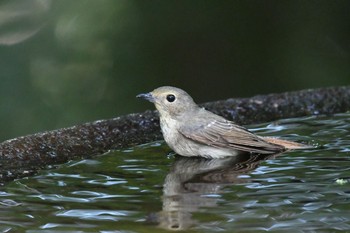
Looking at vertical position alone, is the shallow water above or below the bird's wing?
below

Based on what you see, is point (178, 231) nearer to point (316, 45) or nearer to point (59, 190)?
point (59, 190)

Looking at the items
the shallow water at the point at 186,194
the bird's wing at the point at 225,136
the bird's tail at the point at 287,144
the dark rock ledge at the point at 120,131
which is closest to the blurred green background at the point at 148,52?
the dark rock ledge at the point at 120,131

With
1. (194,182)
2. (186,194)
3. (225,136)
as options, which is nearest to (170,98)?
(225,136)

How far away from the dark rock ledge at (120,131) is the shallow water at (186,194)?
3.9 inches

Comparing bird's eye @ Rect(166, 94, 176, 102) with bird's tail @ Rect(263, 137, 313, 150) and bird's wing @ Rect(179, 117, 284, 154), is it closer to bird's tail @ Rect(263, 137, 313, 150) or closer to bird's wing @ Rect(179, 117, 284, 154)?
bird's wing @ Rect(179, 117, 284, 154)

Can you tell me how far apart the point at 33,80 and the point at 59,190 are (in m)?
4.97

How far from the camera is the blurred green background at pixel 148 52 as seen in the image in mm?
8031

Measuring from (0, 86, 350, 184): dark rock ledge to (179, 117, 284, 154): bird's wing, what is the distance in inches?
10.3

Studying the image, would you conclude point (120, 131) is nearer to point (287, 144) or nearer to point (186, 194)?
point (287, 144)

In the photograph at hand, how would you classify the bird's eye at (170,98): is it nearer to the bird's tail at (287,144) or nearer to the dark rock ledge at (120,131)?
the dark rock ledge at (120,131)

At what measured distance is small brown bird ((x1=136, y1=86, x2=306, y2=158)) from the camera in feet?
12.7

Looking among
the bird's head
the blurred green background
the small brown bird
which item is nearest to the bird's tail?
the small brown bird

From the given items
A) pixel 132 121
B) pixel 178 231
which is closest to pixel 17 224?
pixel 178 231

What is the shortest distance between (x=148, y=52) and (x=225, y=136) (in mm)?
4458
